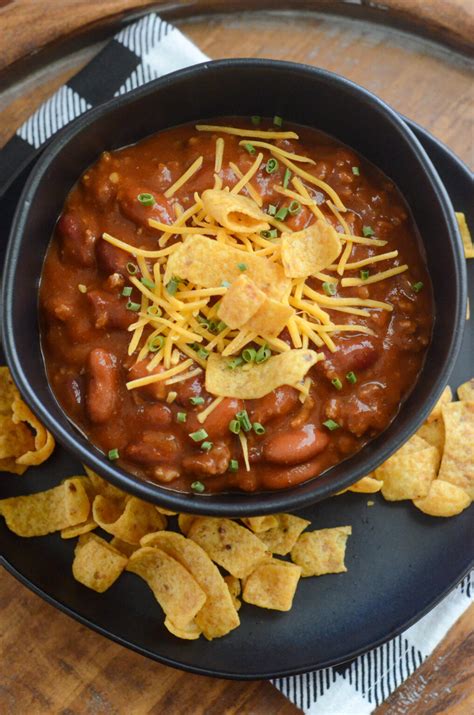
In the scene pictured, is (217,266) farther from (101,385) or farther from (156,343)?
(101,385)

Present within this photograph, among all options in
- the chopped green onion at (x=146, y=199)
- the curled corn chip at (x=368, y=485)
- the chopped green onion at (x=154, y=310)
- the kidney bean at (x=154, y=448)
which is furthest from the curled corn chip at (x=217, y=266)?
the curled corn chip at (x=368, y=485)

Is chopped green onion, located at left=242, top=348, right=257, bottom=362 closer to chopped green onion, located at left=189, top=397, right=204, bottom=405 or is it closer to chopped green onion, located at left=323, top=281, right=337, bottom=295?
chopped green onion, located at left=189, top=397, right=204, bottom=405

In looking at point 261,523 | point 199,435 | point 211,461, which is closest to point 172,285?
point 199,435

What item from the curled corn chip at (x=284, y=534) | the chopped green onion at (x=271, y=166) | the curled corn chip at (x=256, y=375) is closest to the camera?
the curled corn chip at (x=256, y=375)

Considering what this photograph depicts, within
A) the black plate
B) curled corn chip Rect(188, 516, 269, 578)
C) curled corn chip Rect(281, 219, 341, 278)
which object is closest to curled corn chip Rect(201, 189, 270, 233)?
curled corn chip Rect(281, 219, 341, 278)

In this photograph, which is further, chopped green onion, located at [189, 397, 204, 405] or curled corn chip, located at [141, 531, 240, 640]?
curled corn chip, located at [141, 531, 240, 640]

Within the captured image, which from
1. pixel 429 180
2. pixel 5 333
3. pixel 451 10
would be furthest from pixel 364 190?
pixel 5 333

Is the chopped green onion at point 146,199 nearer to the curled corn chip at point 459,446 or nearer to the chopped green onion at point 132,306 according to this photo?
the chopped green onion at point 132,306
